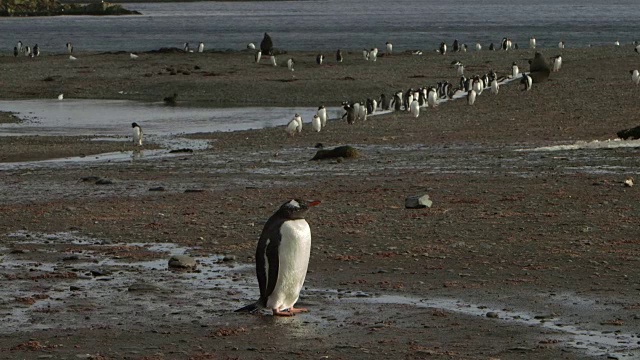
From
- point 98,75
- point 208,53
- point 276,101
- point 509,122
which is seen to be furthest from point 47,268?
point 208,53

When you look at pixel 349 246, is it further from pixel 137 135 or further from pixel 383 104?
pixel 383 104

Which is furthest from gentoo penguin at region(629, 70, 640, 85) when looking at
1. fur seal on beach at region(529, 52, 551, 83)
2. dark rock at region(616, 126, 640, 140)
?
dark rock at region(616, 126, 640, 140)

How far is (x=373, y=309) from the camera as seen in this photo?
31.4 ft

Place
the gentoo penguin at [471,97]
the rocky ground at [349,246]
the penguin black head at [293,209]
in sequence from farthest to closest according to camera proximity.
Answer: the gentoo penguin at [471,97] < the penguin black head at [293,209] < the rocky ground at [349,246]

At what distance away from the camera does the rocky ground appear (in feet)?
28.4

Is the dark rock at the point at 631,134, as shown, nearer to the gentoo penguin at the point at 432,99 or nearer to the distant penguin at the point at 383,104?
the gentoo penguin at the point at 432,99

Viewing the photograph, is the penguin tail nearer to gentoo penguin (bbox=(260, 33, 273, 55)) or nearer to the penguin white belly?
the penguin white belly

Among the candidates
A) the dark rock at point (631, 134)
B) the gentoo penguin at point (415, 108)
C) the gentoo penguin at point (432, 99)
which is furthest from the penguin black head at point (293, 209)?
the gentoo penguin at point (432, 99)

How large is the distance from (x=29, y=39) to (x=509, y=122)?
2543 inches

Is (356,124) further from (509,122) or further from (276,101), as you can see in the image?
(276,101)

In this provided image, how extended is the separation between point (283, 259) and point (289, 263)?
0.06 metres

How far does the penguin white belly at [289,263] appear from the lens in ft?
30.6

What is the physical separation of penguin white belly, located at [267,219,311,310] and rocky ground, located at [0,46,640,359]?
0.18m

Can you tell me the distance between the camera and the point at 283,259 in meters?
9.34
